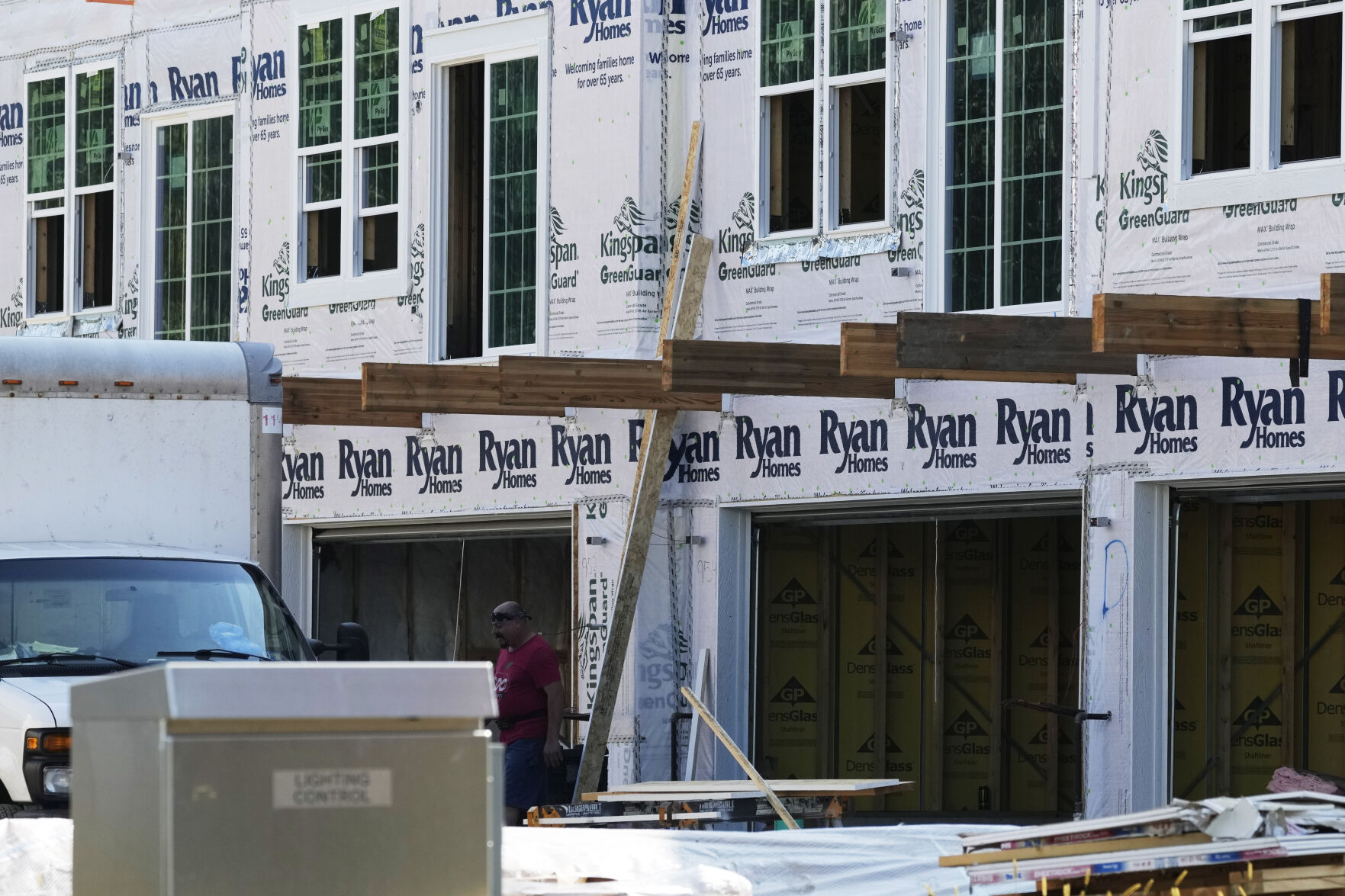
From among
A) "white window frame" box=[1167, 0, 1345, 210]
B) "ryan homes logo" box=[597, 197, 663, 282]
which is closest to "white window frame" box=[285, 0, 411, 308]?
"ryan homes logo" box=[597, 197, 663, 282]

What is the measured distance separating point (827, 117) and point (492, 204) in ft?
12.1

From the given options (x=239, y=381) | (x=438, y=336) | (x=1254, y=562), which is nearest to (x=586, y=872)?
(x=239, y=381)

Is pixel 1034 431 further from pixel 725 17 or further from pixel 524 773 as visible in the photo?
pixel 725 17

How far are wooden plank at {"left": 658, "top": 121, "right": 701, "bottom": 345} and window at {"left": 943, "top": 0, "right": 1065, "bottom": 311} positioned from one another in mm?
2392

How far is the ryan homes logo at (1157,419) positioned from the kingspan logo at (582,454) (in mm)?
4930

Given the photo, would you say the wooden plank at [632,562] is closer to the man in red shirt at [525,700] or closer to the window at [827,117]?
the window at [827,117]

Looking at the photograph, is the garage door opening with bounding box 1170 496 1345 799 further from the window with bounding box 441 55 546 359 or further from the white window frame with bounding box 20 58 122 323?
the white window frame with bounding box 20 58 122 323

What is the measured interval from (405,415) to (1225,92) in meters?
7.87

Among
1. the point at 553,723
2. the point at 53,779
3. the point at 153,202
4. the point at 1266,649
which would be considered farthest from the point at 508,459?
the point at 53,779

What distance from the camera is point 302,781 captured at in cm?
505

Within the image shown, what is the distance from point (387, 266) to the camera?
2081 cm

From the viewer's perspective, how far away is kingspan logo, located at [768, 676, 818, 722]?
19641mm

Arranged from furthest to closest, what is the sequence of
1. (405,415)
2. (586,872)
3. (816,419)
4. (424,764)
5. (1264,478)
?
1. (405,415)
2. (816,419)
3. (1264,478)
4. (586,872)
5. (424,764)

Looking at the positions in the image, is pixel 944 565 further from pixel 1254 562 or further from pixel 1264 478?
pixel 1264 478
